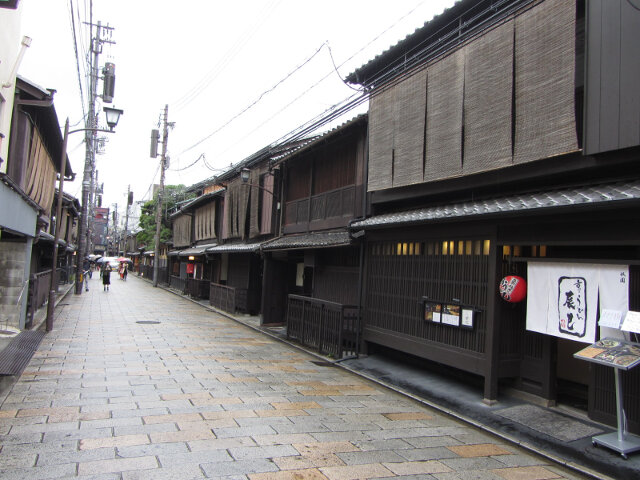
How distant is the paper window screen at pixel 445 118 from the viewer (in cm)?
860

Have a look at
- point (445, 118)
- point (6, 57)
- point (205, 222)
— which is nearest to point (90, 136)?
point (205, 222)

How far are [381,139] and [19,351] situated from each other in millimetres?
10304

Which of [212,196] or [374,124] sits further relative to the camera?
[212,196]

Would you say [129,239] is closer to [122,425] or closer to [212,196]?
[212,196]

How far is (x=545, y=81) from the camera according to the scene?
6891mm

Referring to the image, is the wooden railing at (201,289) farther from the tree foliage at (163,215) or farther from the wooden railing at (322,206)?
the tree foliage at (163,215)

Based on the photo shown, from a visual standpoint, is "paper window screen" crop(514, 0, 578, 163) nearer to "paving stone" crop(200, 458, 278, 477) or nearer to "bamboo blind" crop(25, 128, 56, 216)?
"paving stone" crop(200, 458, 278, 477)

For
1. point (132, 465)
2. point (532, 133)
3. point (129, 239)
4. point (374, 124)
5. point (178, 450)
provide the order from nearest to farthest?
point (132, 465) → point (178, 450) → point (532, 133) → point (374, 124) → point (129, 239)

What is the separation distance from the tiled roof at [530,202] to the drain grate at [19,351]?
821cm

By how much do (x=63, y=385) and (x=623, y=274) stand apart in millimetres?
9566

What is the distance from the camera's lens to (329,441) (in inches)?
232

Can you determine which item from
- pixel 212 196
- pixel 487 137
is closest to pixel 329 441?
pixel 487 137

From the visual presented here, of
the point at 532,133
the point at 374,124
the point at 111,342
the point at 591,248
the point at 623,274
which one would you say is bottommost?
the point at 111,342

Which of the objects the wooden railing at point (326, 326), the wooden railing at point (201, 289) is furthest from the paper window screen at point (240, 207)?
the wooden railing at point (326, 326)
